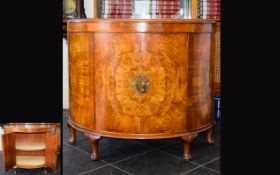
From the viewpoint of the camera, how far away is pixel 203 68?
112 inches

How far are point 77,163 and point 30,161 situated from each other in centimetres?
37

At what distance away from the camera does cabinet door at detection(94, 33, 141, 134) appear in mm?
2619

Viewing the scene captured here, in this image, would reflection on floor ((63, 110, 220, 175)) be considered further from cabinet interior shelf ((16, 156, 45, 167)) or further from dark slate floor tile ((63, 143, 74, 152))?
cabinet interior shelf ((16, 156, 45, 167))

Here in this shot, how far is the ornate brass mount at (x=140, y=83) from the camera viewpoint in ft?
8.61

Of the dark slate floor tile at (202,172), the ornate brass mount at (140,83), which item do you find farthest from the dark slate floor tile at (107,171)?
the ornate brass mount at (140,83)

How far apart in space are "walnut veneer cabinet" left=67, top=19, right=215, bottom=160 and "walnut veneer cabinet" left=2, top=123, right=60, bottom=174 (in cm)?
36

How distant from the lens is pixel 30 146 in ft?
8.57

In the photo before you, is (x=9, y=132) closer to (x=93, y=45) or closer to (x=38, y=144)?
(x=38, y=144)

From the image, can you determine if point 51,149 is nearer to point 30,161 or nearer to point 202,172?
point 30,161

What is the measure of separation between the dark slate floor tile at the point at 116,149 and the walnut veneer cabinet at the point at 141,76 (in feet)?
0.57

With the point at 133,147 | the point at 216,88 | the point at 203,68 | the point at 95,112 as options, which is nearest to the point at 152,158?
the point at 133,147

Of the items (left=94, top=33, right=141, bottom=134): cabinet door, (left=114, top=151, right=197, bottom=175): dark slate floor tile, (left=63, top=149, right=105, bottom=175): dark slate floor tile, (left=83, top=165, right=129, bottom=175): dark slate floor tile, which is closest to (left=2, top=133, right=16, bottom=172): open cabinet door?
(left=63, top=149, right=105, bottom=175): dark slate floor tile

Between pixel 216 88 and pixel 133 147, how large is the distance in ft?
4.69

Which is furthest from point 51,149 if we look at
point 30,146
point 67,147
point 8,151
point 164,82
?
point 164,82
